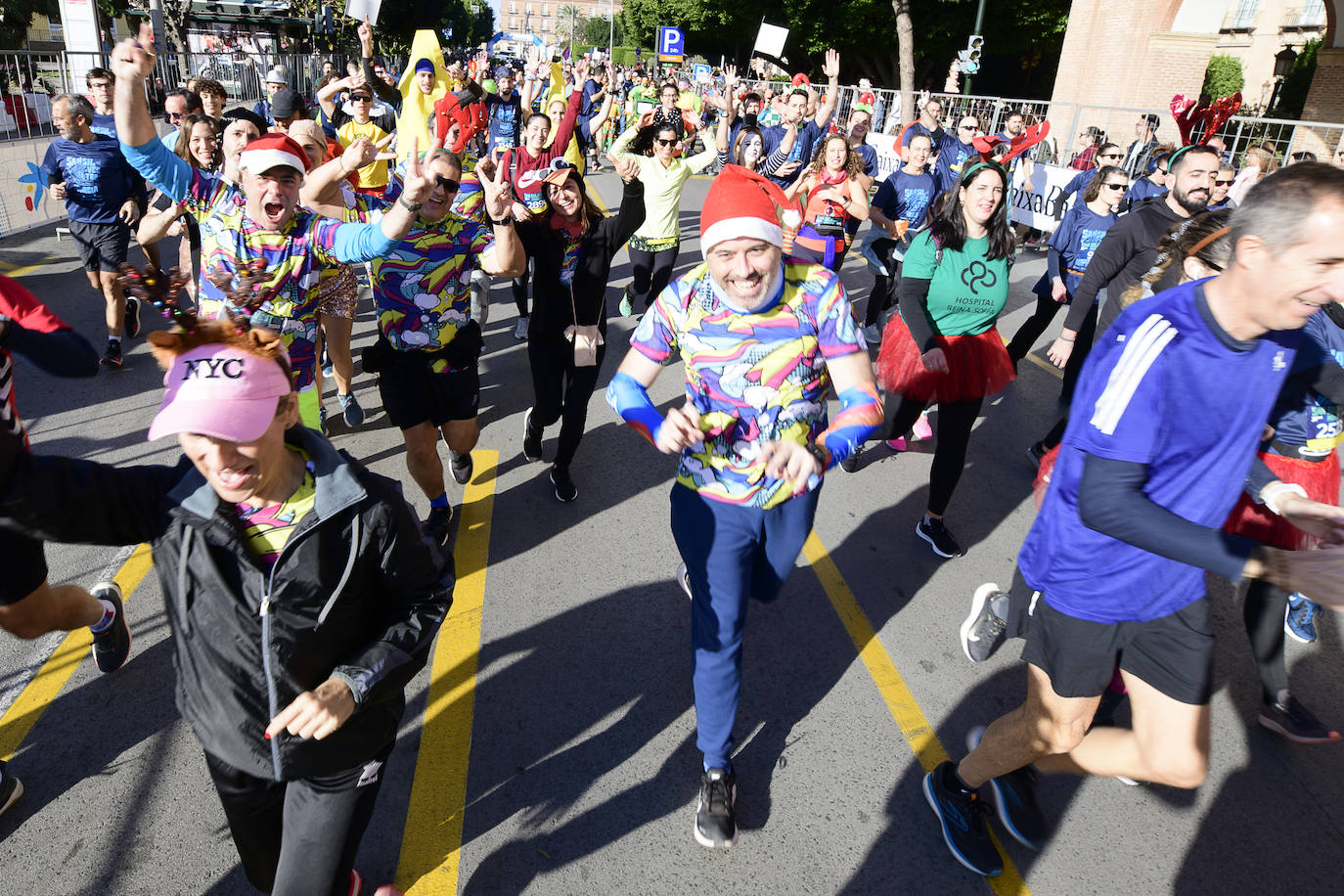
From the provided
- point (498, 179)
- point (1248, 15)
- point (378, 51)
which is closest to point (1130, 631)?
point (498, 179)

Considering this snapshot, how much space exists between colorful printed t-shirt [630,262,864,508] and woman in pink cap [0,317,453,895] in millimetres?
955

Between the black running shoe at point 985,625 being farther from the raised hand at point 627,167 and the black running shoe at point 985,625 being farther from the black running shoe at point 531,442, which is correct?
the raised hand at point 627,167

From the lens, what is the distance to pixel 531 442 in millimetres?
5215

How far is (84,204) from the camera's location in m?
6.01

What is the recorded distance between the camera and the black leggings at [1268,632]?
3.21 m

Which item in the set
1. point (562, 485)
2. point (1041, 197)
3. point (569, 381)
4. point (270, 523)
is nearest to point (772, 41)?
point (1041, 197)

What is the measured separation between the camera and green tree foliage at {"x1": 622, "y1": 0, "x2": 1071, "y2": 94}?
32781 mm

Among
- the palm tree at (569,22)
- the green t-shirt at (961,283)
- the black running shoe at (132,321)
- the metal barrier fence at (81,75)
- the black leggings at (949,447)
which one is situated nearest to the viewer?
the green t-shirt at (961,283)

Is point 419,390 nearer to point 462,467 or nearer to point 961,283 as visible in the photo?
point 462,467

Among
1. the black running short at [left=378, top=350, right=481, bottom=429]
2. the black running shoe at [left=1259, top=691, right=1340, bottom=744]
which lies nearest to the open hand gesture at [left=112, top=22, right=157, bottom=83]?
the black running short at [left=378, top=350, right=481, bottom=429]

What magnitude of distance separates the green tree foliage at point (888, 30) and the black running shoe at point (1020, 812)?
36109 mm

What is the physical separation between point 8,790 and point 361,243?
2.27 meters

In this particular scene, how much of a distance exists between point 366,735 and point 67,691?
215cm

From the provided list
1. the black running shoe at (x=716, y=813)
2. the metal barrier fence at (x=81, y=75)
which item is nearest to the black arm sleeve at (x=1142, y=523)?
the black running shoe at (x=716, y=813)
